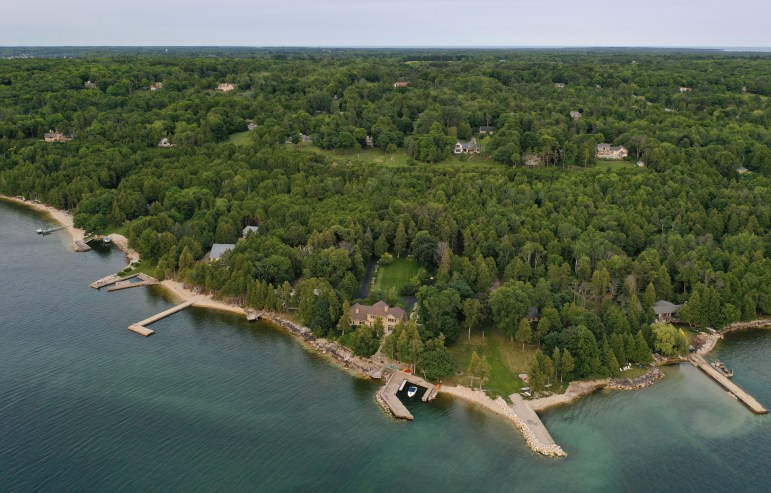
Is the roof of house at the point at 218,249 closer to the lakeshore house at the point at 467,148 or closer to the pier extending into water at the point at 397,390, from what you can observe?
the pier extending into water at the point at 397,390

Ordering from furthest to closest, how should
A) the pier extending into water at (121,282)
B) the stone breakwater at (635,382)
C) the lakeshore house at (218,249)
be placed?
the lakeshore house at (218,249), the pier extending into water at (121,282), the stone breakwater at (635,382)

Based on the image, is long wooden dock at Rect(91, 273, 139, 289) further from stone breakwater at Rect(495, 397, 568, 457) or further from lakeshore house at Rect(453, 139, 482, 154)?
→ lakeshore house at Rect(453, 139, 482, 154)

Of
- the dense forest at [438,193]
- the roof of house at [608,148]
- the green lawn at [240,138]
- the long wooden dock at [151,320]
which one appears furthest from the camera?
the green lawn at [240,138]

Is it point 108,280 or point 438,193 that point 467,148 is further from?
point 108,280

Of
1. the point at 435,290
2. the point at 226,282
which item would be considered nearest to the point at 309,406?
the point at 435,290

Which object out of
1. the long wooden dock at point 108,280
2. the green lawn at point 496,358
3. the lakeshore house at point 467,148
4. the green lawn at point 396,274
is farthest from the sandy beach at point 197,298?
the lakeshore house at point 467,148

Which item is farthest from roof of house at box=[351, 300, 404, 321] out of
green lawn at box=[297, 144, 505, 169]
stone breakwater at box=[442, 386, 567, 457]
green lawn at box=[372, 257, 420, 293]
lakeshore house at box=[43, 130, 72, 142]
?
lakeshore house at box=[43, 130, 72, 142]

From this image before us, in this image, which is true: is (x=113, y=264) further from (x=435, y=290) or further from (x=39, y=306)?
(x=435, y=290)
